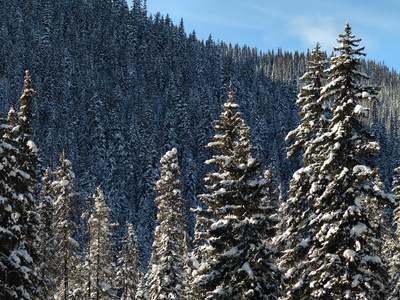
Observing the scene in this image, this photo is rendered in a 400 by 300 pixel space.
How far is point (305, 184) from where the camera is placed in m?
17.2

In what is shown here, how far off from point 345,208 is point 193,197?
67292 millimetres

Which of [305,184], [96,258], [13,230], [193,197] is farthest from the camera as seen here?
[193,197]

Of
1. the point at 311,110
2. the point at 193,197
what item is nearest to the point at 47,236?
the point at 311,110

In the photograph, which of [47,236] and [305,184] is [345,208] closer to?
[305,184]

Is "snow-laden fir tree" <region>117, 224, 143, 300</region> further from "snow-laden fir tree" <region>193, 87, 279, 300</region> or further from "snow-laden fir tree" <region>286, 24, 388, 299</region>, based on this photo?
"snow-laden fir tree" <region>286, 24, 388, 299</region>

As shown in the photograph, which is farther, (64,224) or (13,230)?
(64,224)

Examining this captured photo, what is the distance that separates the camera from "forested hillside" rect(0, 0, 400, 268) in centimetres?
8319

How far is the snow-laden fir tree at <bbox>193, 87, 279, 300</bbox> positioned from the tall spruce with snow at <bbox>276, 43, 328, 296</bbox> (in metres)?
1.27

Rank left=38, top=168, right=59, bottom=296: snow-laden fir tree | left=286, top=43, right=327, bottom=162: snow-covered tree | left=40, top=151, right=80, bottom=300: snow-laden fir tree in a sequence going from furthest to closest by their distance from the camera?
left=40, top=151, right=80, bottom=300: snow-laden fir tree
left=38, top=168, right=59, bottom=296: snow-laden fir tree
left=286, top=43, right=327, bottom=162: snow-covered tree

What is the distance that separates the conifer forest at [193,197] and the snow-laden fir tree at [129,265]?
158mm

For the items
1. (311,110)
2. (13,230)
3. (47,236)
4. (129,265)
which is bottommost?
(129,265)

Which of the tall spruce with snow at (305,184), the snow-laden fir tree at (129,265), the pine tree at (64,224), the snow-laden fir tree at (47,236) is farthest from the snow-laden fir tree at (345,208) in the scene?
the snow-laden fir tree at (129,265)

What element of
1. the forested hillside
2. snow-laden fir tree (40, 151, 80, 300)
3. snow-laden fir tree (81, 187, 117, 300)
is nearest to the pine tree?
snow-laden fir tree (40, 151, 80, 300)

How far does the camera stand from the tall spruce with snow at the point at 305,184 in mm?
16000
